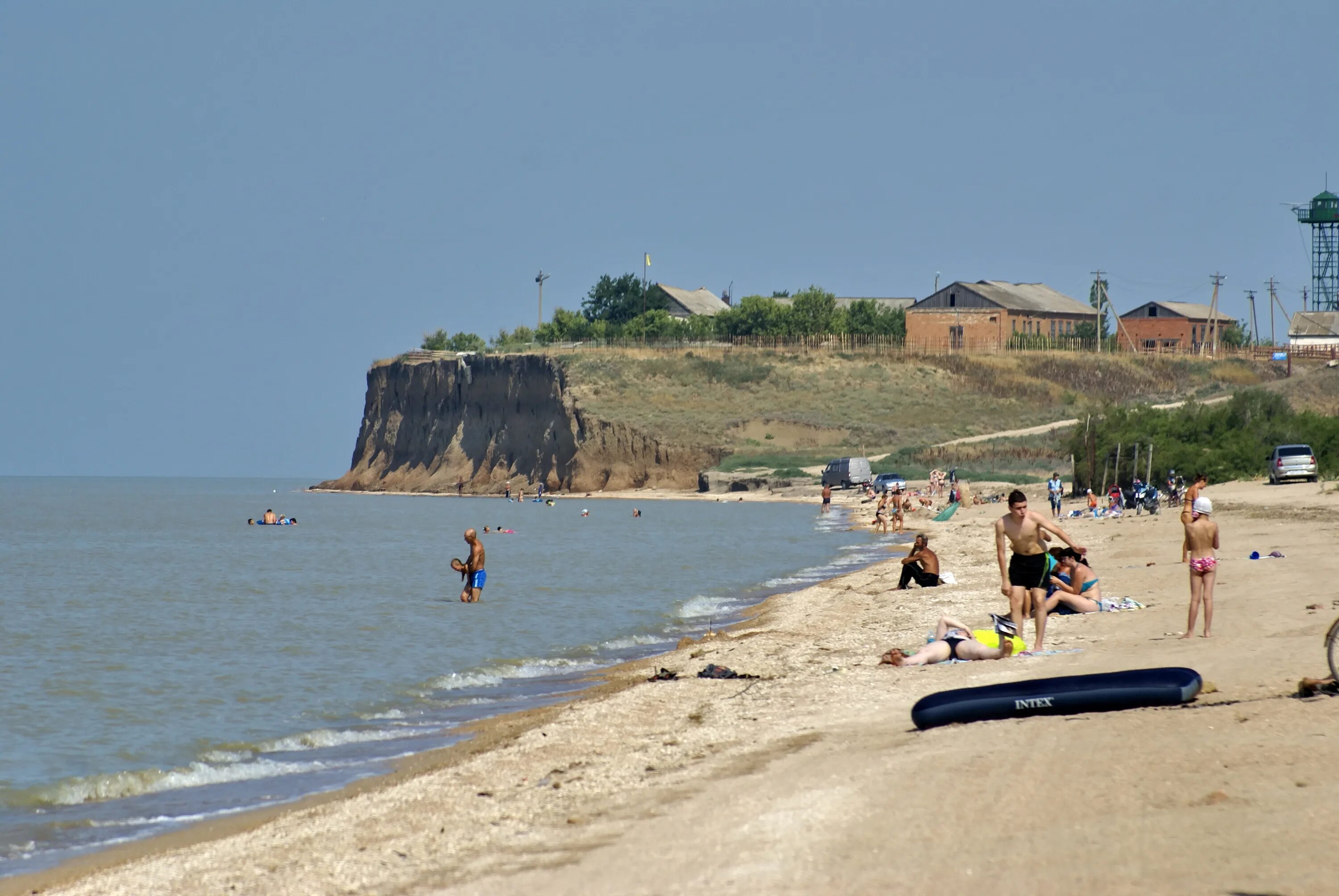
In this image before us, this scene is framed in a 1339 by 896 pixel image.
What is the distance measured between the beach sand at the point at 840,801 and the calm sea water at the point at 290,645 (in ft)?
4.12

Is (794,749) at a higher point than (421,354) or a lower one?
lower

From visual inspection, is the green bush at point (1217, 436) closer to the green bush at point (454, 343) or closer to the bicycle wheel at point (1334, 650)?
the bicycle wheel at point (1334, 650)

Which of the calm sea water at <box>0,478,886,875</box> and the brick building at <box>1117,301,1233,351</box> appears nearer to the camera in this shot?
the calm sea water at <box>0,478,886,875</box>

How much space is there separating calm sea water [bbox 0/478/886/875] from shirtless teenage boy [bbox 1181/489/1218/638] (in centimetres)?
636

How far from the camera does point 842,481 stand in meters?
72.4

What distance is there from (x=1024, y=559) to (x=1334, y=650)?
3.92 meters

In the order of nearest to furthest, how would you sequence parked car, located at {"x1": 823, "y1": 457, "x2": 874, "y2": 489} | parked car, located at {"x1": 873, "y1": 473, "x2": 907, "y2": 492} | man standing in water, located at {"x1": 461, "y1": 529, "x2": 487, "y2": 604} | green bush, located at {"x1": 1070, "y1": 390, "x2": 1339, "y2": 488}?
man standing in water, located at {"x1": 461, "y1": 529, "x2": 487, "y2": 604} → green bush, located at {"x1": 1070, "y1": 390, "x2": 1339, "y2": 488} → parked car, located at {"x1": 873, "y1": 473, "x2": 907, "y2": 492} → parked car, located at {"x1": 823, "y1": 457, "x2": 874, "y2": 489}

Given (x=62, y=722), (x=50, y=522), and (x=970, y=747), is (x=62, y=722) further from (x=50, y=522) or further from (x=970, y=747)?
(x=50, y=522)

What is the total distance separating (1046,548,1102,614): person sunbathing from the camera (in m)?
16.3

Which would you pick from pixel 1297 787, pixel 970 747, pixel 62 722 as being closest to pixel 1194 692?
pixel 970 747

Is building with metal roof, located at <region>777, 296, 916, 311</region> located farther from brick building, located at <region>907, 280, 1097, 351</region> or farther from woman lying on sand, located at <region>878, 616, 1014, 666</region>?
woman lying on sand, located at <region>878, 616, 1014, 666</region>

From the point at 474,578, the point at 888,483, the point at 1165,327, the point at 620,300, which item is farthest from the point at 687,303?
the point at 474,578

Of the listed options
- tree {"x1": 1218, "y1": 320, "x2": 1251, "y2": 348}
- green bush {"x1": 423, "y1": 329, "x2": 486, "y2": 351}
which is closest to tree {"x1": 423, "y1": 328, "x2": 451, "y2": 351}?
green bush {"x1": 423, "y1": 329, "x2": 486, "y2": 351}

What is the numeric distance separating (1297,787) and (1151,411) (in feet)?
160
